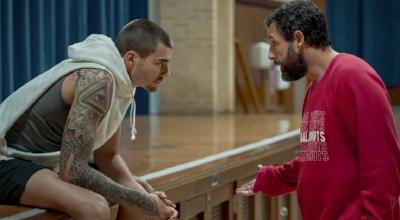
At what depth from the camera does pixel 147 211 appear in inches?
91.3

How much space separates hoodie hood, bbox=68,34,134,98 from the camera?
2305mm

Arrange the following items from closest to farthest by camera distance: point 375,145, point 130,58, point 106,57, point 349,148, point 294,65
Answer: point 375,145, point 349,148, point 294,65, point 106,57, point 130,58

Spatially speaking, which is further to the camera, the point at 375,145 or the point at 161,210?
the point at 161,210

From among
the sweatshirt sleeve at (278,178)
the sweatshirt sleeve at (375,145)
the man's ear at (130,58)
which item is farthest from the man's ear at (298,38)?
the man's ear at (130,58)

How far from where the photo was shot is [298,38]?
203cm

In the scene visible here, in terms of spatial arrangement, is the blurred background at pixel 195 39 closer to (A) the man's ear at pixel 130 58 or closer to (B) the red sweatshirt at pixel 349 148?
(A) the man's ear at pixel 130 58

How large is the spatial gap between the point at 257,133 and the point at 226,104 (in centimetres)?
313

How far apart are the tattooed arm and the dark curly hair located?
0.57m

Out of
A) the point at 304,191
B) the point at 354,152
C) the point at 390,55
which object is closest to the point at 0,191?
the point at 304,191

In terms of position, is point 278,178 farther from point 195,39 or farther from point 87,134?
point 195,39

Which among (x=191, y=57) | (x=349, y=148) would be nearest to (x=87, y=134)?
(x=349, y=148)

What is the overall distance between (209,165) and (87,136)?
57.0 inches

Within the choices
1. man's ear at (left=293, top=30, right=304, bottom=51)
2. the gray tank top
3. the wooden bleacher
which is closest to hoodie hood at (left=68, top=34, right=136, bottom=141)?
the gray tank top

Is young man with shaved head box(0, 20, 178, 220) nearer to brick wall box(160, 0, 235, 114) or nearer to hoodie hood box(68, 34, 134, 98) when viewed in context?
hoodie hood box(68, 34, 134, 98)
